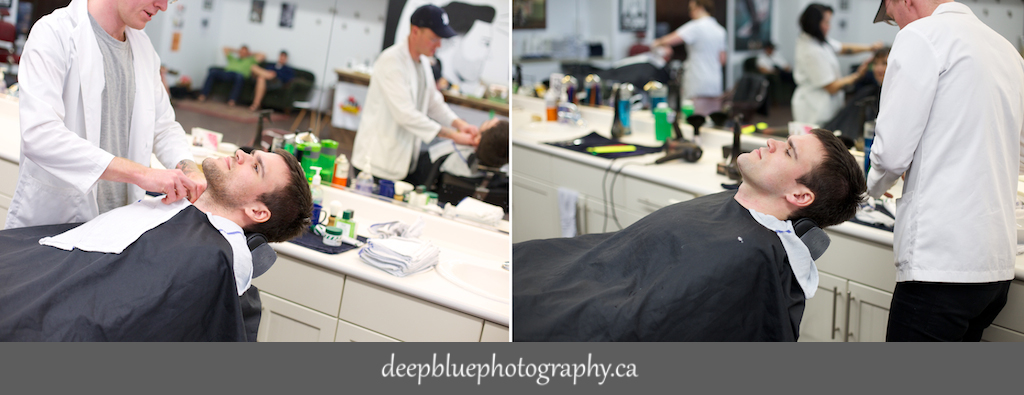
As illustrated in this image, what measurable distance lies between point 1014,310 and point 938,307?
0.31 metres

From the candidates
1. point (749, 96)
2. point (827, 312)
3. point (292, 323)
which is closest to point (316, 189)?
point (292, 323)

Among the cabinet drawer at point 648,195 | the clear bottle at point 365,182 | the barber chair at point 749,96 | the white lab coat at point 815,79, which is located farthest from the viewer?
the barber chair at point 749,96

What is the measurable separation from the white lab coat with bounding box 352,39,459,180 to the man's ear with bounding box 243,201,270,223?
2.30ft

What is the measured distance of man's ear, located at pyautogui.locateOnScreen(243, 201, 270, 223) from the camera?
1.82 meters

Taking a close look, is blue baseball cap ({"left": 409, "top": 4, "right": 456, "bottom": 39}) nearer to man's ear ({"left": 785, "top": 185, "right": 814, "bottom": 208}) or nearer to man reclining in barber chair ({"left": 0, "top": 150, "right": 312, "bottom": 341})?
man reclining in barber chair ({"left": 0, "top": 150, "right": 312, "bottom": 341})

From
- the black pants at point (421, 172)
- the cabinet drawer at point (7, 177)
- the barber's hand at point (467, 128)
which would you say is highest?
the barber's hand at point (467, 128)

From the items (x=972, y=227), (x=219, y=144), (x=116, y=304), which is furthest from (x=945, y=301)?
(x=219, y=144)

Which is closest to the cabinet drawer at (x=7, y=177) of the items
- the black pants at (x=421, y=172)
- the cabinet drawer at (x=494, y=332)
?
the black pants at (x=421, y=172)

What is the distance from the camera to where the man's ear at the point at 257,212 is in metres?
1.82

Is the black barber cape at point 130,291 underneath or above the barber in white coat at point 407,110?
underneath

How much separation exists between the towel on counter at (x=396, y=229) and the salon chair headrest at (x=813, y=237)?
121cm

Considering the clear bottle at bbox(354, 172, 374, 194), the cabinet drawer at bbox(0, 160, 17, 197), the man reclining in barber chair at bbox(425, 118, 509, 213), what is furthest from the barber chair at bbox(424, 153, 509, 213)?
the cabinet drawer at bbox(0, 160, 17, 197)

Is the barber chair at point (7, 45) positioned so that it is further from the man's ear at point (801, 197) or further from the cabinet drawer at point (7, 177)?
the man's ear at point (801, 197)
